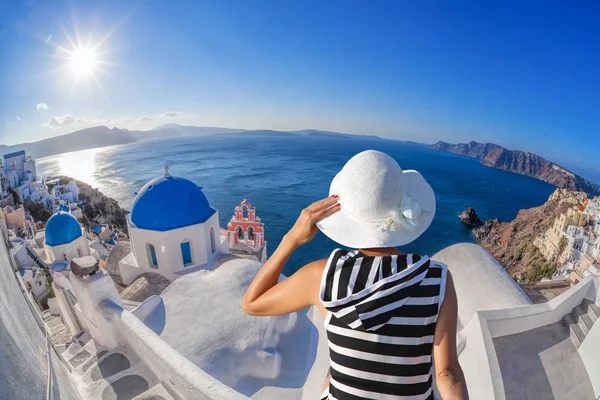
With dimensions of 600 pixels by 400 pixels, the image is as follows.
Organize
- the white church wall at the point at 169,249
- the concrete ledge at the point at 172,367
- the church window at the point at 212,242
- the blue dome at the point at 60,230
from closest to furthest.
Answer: the concrete ledge at the point at 172,367, the white church wall at the point at 169,249, the church window at the point at 212,242, the blue dome at the point at 60,230

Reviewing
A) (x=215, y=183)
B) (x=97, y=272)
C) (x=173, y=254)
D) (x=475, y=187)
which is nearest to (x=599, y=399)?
(x=97, y=272)

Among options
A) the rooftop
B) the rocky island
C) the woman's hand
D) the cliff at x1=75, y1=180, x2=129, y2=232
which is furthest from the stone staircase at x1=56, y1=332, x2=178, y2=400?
the rocky island

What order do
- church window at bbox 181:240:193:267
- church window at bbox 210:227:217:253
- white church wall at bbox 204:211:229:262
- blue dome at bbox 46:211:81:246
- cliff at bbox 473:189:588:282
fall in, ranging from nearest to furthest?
1. church window at bbox 181:240:193:267
2. white church wall at bbox 204:211:229:262
3. church window at bbox 210:227:217:253
4. blue dome at bbox 46:211:81:246
5. cliff at bbox 473:189:588:282

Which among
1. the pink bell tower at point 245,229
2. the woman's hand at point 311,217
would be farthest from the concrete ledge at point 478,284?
the pink bell tower at point 245,229

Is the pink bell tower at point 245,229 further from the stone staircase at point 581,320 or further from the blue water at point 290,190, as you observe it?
the blue water at point 290,190

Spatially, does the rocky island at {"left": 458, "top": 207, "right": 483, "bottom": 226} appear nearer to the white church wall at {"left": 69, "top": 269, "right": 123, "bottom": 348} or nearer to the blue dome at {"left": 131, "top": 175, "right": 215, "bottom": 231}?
the blue dome at {"left": 131, "top": 175, "right": 215, "bottom": 231}

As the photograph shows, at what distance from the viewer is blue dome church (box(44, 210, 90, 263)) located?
12500 millimetres

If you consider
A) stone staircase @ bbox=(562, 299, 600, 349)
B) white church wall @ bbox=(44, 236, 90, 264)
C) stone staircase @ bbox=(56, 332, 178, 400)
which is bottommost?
white church wall @ bbox=(44, 236, 90, 264)

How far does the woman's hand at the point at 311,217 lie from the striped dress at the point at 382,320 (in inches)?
6.9

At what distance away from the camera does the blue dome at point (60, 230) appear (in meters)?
12.5

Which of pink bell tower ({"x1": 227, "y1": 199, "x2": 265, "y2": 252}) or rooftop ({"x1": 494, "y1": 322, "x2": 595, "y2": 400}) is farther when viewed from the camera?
pink bell tower ({"x1": 227, "y1": 199, "x2": 265, "y2": 252})

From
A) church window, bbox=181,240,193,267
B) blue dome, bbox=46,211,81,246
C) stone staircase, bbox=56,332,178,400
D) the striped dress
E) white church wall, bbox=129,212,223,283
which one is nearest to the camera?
the striped dress

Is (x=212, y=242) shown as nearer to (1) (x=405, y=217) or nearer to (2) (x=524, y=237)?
(1) (x=405, y=217)

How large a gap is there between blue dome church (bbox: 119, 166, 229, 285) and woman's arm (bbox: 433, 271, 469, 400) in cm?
936
